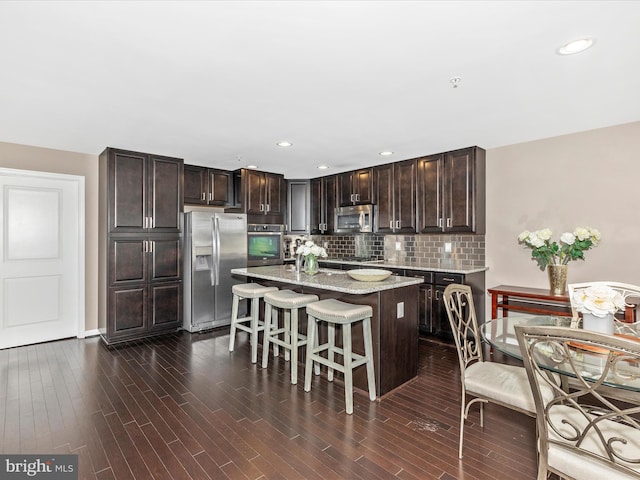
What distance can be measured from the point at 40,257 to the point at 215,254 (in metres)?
2.13

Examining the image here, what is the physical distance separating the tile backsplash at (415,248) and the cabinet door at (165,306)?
2931 millimetres

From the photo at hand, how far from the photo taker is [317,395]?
2.90 metres

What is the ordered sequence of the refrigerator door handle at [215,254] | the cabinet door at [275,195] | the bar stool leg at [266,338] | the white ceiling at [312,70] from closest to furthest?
1. the white ceiling at [312,70]
2. the bar stool leg at [266,338]
3. the refrigerator door handle at [215,254]
4. the cabinet door at [275,195]

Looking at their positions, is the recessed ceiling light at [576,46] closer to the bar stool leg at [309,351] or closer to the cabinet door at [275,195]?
the bar stool leg at [309,351]

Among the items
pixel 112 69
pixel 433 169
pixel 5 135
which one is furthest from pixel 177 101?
pixel 433 169

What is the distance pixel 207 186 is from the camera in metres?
5.45

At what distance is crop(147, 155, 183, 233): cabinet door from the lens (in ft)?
15.3

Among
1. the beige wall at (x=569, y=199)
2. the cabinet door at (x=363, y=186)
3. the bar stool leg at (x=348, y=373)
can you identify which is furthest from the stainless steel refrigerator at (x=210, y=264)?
the beige wall at (x=569, y=199)

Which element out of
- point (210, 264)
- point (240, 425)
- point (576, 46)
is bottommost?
point (240, 425)

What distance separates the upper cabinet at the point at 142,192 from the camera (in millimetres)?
4336

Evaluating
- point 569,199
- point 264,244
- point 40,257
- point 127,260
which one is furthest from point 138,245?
point 569,199

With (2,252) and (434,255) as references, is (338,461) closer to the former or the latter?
(434,255)

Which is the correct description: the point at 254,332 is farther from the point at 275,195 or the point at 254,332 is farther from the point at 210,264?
the point at 275,195

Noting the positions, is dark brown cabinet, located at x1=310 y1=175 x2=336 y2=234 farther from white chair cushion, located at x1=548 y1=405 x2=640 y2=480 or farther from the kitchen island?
white chair cushion, located at x1=548 y1=405 x2=640 y2=480
